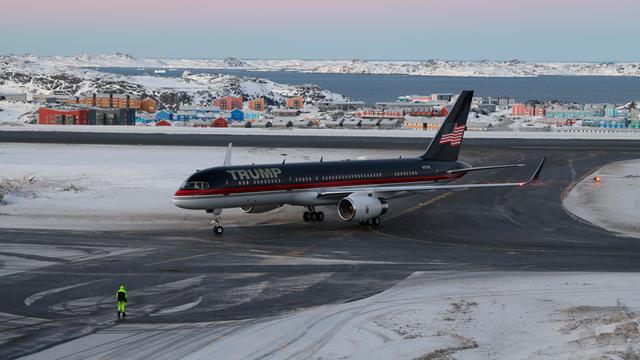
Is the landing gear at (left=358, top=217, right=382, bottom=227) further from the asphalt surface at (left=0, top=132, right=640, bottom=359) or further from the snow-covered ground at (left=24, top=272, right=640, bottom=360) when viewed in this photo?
the snow-covered ground at (left=24, top=272, right=640, bottom=360)

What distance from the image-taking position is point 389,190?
187 ft

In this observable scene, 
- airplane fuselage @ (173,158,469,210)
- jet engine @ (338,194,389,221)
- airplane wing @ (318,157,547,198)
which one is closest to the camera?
airplane fuselage @ (173,158,469,210)

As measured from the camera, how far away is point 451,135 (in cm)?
6512

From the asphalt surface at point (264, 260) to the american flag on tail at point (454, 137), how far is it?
4.65 m

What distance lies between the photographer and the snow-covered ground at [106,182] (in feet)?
191

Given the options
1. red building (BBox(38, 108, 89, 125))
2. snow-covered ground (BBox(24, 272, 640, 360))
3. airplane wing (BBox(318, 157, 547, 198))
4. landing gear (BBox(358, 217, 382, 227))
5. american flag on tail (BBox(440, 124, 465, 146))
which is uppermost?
red building (BBox(38, 108, 89, 125))

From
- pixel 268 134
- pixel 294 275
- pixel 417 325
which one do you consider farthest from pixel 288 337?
pixel 268 134

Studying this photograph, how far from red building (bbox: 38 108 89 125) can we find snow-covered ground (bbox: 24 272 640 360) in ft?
496

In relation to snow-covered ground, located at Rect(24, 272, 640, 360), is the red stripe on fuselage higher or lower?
higher

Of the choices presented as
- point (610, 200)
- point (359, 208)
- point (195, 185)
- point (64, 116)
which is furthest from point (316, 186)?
point (64, 116)

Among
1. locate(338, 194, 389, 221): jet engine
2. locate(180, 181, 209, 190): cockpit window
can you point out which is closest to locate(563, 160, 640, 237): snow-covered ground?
locate(338, 194, 389, 221): jet engine

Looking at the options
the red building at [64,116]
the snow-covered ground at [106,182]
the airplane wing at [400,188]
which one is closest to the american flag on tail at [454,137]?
the airplane wing at [400,188]

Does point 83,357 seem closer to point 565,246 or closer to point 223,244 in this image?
point 223,244

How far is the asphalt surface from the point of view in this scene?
3453 cm
